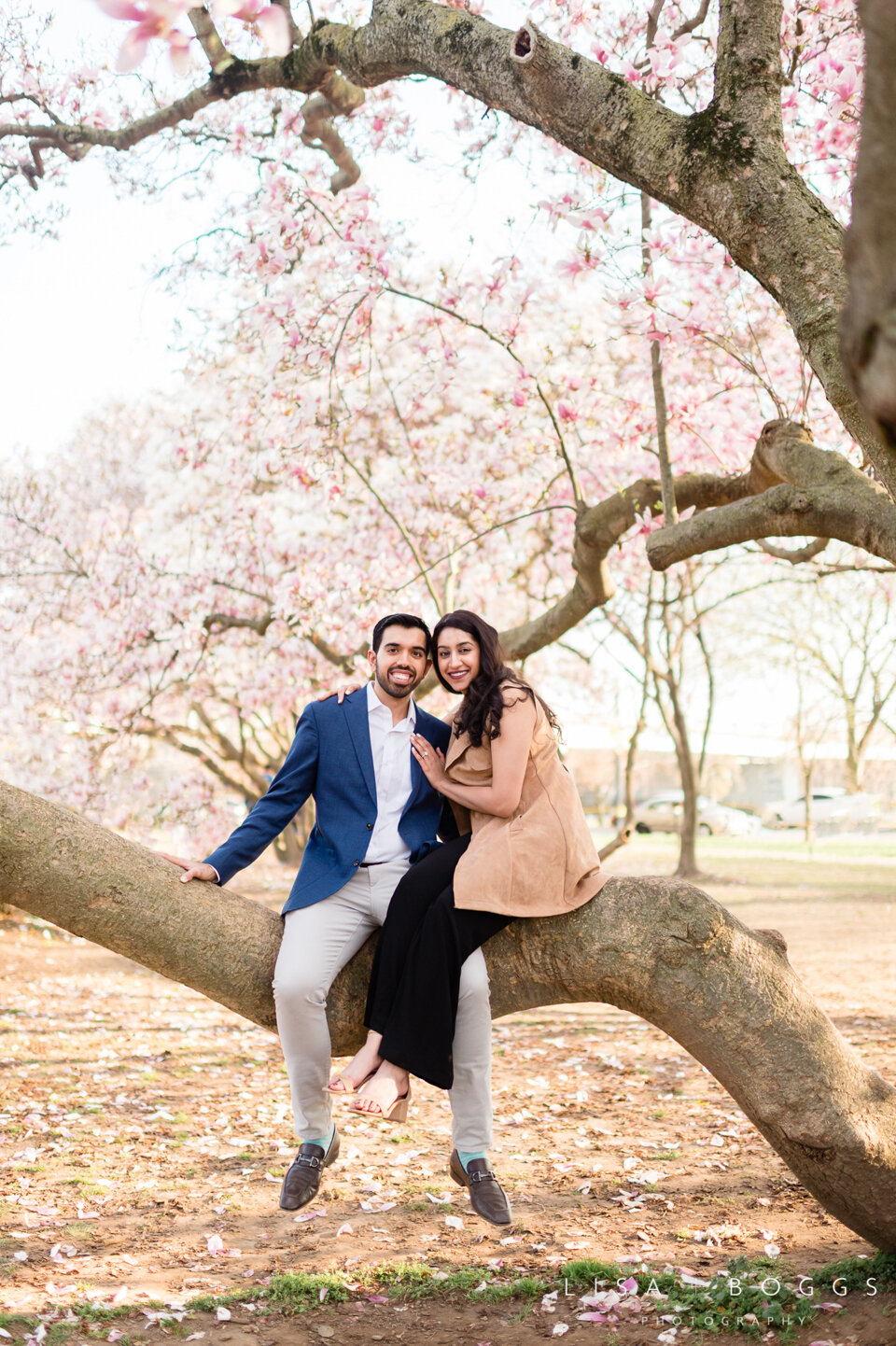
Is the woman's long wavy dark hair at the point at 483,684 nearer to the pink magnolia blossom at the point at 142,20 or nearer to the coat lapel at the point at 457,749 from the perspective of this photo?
the coat lapel at the point at 457,749

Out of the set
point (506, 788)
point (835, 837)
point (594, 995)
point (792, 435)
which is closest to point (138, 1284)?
point (594, 995)

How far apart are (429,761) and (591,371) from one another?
356 inches

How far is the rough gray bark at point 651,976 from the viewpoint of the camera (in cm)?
289

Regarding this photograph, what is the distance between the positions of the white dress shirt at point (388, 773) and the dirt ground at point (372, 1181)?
143 centimetres

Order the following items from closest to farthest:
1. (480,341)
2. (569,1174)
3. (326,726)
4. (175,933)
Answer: (175,933)
(326,726)
(569,1174)
(480,341)

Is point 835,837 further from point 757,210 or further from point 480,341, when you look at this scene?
point 757,210

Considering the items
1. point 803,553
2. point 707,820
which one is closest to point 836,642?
point 707,820

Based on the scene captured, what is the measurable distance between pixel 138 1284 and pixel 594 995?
5.85 feet

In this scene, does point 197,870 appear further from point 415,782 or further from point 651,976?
point 651,976

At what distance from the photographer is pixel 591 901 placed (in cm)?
309

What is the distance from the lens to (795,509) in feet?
12.3

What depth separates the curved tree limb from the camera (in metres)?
3.53

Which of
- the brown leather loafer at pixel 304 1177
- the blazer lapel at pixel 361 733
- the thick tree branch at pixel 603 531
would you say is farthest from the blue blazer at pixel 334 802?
the thick tree branch at pixel 603 531

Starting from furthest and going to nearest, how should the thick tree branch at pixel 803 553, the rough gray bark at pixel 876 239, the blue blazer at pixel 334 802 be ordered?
the thick tree branch at pixel 803 553 < the blue blazer at pixel 334 802 < the rough gray bark at pixel 876 239
